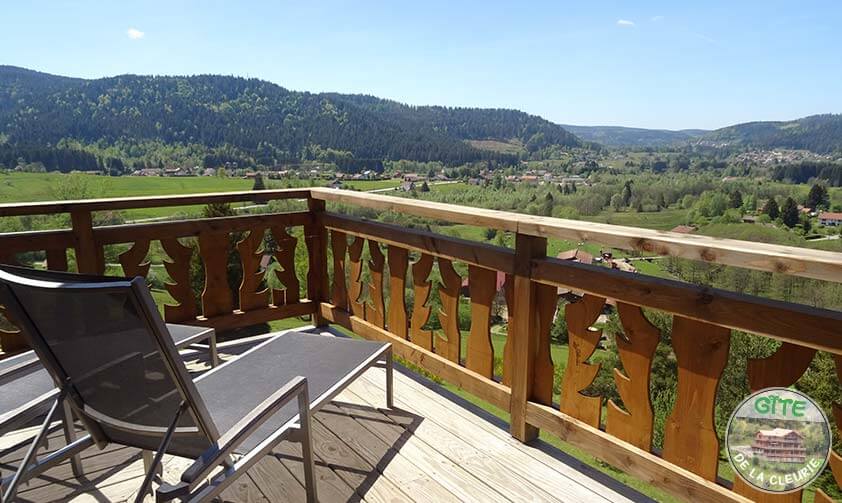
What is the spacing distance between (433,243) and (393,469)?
3.92 ft

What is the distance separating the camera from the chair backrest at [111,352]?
1374 mm

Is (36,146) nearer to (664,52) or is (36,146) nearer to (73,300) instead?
(73,300)

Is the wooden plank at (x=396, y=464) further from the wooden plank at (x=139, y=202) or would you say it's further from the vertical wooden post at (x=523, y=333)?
the wooden plank at (x=139, y=202)

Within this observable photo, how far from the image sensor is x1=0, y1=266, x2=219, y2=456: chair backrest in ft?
4.51

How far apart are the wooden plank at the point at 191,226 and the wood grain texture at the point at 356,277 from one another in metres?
0.56

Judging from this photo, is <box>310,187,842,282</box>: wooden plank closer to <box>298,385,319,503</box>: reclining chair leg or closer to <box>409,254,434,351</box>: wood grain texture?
<box>409,254,434,351</box>: wood grain texture

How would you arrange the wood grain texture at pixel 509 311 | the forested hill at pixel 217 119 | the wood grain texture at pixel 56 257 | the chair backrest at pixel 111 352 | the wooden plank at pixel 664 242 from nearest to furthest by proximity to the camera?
the chair backrest at pixel 111 352
the wooden plank at pixel 664 242
the wood grain texture at pixel 509 311
the wood grain texture at pixel 56 257
the forested hill at pixel 217 119

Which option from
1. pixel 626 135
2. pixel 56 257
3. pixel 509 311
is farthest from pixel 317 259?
pixel 626 135

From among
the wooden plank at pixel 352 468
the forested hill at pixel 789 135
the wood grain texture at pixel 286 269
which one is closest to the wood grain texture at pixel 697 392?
the wooden plank at pixel 352 468

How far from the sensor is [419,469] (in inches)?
91.8

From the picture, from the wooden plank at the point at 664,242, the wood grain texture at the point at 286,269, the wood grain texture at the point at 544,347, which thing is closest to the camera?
the wooden plank at the point at 664,242

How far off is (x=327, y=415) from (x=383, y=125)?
66.4 meters

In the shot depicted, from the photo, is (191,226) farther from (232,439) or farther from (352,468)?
(232,439)

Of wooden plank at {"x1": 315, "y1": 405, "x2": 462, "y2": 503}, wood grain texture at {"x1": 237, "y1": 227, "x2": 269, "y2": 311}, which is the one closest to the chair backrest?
wooden plank at {"x1": 315, "y1": 405, "x2": 462, "y2": 503}
